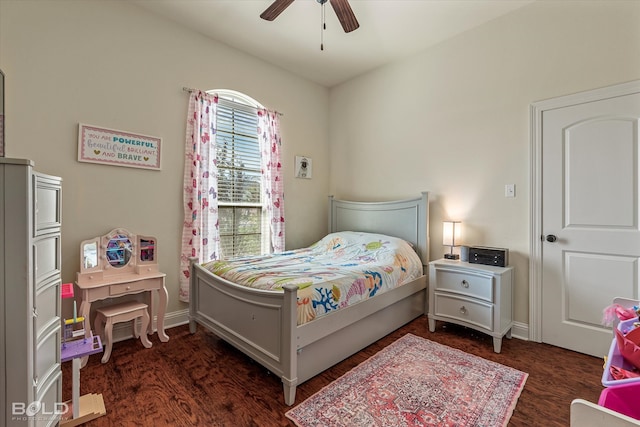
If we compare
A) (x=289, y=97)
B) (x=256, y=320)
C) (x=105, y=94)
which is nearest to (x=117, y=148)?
(x=105, y=94)

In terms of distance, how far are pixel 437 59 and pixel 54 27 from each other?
3.49 m

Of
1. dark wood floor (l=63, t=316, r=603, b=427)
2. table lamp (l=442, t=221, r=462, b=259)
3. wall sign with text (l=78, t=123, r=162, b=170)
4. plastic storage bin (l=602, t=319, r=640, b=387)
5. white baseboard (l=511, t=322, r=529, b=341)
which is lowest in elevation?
dark wood floor (l=63, t=316, r=603, b=427)

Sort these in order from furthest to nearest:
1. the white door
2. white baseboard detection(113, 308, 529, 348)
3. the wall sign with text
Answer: white baseboard detection(113, 308, 529, 348), the wall sign with text, the white door

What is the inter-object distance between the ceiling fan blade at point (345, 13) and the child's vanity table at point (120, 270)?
7.99ft

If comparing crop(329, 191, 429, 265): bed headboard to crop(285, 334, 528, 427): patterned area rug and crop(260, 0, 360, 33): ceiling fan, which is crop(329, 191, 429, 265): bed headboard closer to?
crop(285, 334, 528, 427): patterned area rug

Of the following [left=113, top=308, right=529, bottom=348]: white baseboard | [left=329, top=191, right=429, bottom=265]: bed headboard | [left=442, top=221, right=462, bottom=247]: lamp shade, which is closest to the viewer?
[left=113, top=308, right=529, bottom=348]: white baseboard

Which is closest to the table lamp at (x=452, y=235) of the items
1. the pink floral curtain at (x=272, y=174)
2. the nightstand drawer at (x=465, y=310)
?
the nightstand drawer at (x=465, y=310)

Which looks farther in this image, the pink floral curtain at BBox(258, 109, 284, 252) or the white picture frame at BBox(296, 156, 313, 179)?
the white picture frame at BBox(296, 156, 313, 179)

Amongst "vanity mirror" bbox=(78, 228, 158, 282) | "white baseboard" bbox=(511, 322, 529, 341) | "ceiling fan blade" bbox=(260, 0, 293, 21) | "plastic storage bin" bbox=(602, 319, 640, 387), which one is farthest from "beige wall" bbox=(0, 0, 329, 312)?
"white baseboard" bbox=(511, 322, 529, 341)

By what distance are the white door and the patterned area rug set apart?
81 cm

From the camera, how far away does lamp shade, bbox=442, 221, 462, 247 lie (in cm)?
293

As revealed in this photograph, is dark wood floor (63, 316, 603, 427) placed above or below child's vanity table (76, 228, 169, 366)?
below

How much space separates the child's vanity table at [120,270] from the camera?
226 cm

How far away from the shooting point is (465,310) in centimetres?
261
